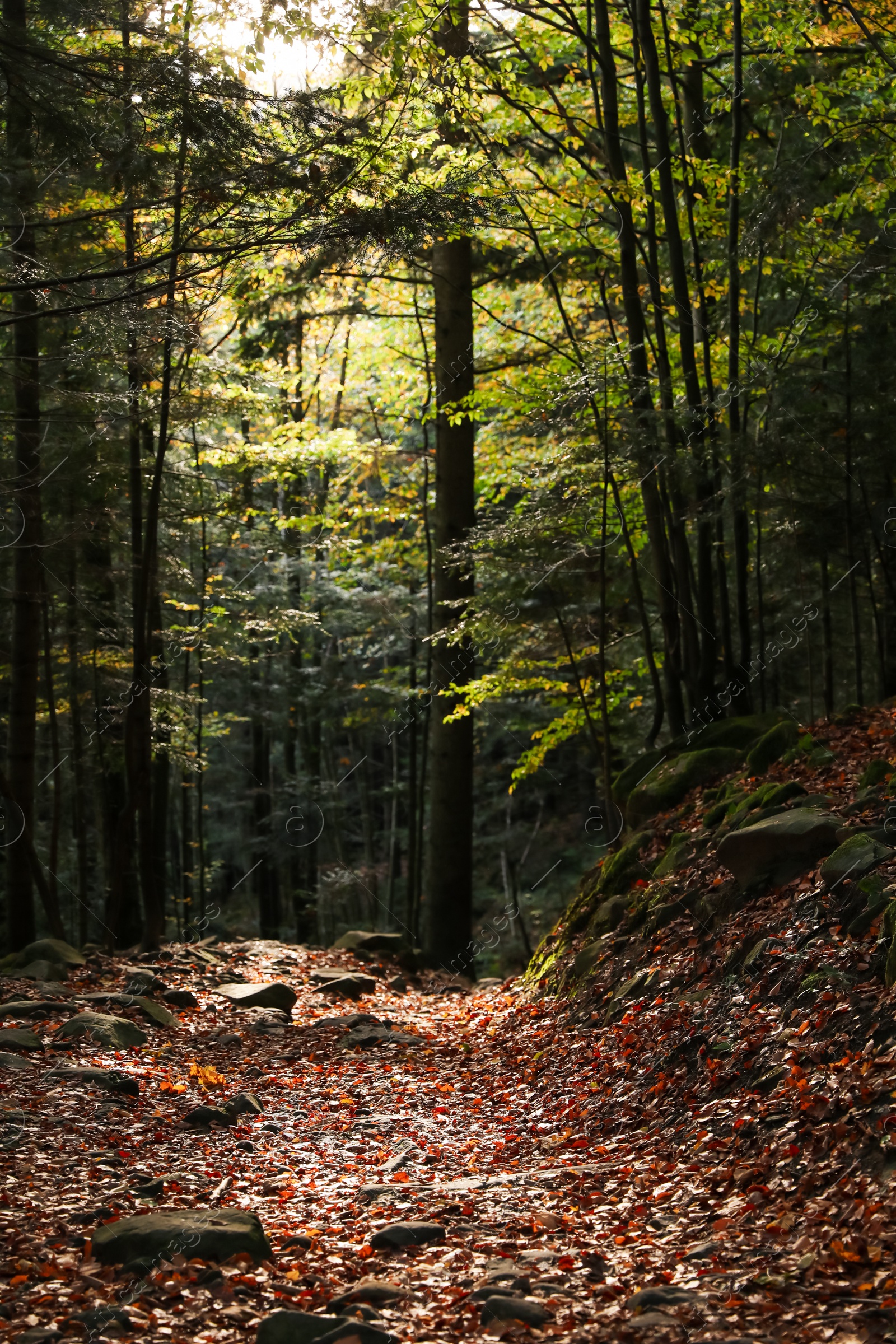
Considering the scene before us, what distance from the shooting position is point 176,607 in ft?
49.4

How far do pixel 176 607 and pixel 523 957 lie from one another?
27.3 feet

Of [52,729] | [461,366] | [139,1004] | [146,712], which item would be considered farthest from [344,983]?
[461,366]

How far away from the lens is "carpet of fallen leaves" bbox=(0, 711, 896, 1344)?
11.8ft

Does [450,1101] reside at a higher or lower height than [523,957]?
higher

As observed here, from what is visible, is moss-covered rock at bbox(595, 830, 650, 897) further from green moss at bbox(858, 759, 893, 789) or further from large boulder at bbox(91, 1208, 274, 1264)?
large boulder at bbox(91, 1208, 274, 1264)

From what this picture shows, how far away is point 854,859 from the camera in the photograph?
574cm

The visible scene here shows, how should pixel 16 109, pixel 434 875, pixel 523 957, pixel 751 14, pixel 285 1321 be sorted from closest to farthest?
1. pixel 285 1321
2. pixel 16 109
3. pixel 751 14
4. pixel 434 875
5. pixel 523 957

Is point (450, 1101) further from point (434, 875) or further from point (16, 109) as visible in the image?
point (16, 109)

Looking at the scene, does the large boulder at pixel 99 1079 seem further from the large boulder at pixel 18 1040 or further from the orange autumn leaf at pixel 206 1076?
the orange autumn leaf at pixel 206 1076

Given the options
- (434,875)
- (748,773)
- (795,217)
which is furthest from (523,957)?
(795,217)

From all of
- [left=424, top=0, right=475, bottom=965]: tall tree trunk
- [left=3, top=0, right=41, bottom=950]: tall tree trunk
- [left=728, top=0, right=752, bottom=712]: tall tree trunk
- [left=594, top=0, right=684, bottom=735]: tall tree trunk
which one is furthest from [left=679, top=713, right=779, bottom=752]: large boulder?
[left=3, top=0, right=41, bottom=950]: tall tree trunk

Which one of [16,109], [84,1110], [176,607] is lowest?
[84,1110]

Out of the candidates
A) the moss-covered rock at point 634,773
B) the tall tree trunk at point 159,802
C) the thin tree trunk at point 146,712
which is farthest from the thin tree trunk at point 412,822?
the moss-covered rock at point 634,773

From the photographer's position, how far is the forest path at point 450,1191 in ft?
11.6
